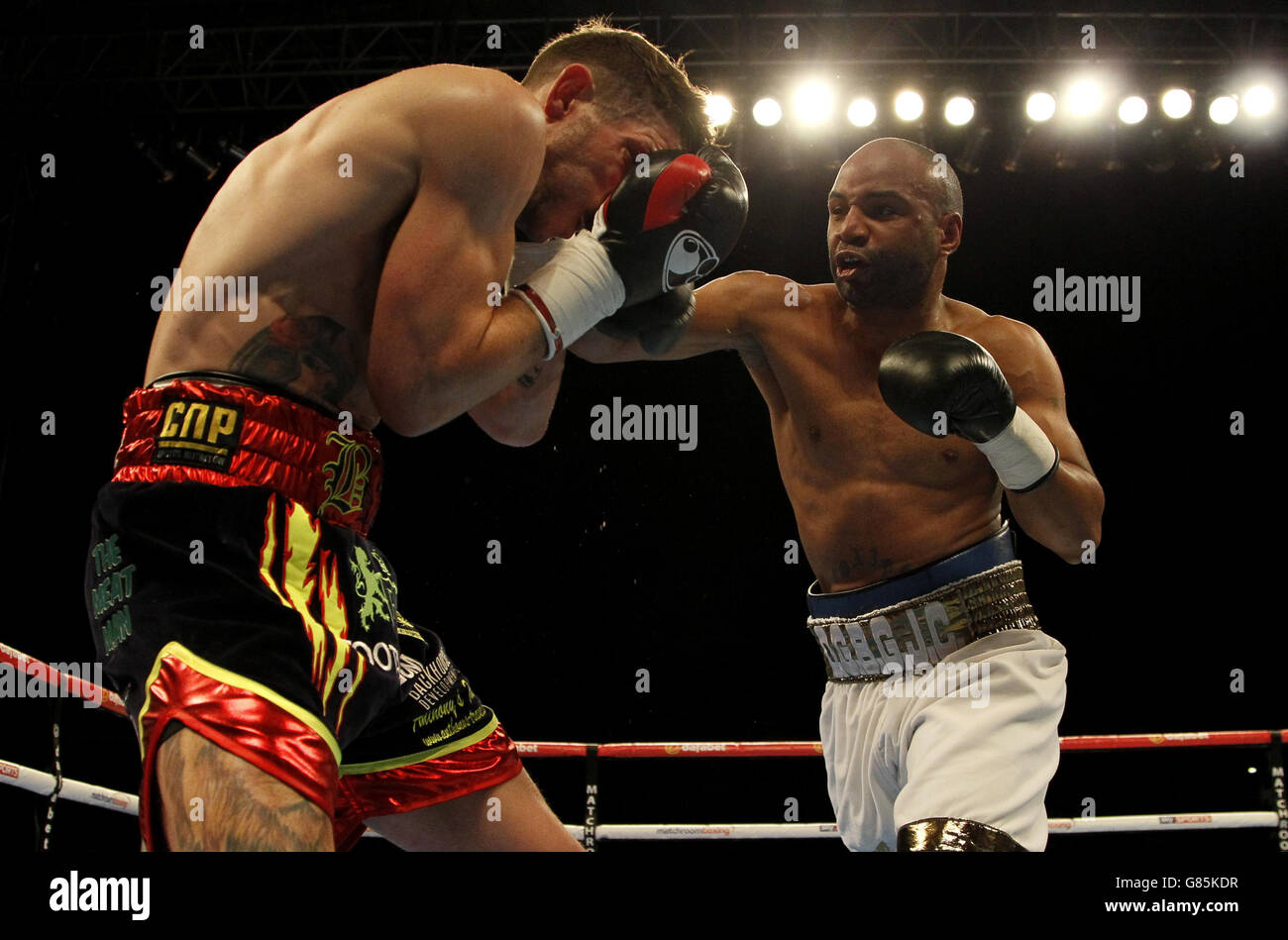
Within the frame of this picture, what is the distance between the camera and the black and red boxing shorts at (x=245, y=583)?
109 centimetres

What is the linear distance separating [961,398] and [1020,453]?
0.16m

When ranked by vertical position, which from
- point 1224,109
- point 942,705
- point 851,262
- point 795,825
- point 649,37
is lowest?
point 795,825

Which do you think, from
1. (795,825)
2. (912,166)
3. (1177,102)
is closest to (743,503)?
(1177,102)

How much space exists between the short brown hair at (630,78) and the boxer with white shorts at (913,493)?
267 mm

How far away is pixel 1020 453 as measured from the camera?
1.92 metres

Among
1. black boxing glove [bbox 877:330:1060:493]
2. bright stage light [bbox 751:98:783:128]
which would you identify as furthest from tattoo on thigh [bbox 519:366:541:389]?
bright stage light [bbox 751:98:783:128]

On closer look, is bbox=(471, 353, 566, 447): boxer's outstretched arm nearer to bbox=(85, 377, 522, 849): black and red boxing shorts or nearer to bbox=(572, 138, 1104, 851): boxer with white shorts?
bbox=(572, 138, 1104, 851): boxer with white shorts

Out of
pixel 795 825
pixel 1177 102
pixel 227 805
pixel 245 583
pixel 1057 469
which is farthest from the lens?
pixel 1177 102

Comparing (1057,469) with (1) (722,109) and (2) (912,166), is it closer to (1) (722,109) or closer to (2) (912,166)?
(2) (912,166)

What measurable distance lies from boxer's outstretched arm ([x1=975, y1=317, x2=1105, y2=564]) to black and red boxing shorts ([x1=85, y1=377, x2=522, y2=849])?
1.12m

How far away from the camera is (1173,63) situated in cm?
487
